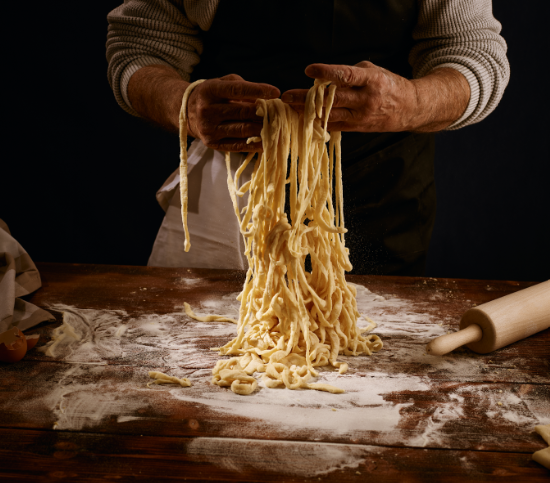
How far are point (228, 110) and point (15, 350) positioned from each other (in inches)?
29.7

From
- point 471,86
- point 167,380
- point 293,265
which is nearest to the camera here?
point 167,380

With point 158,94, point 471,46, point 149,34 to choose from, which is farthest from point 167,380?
point 471,46

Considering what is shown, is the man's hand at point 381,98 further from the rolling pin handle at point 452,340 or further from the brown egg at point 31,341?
the brown egg at point 31,341

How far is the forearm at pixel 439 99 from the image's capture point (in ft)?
4.69

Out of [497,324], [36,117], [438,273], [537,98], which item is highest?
[537,98]

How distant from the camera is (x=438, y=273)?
3275 mm

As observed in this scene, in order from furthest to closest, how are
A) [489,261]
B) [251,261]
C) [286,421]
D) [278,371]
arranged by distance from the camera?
[489,261], [251,261], [278,371], [286,421]

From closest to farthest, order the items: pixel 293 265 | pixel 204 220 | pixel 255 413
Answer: pixel 255 413 → pixel 293 265 → pixel 204 220

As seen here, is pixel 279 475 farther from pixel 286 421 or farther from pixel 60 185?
pixel 60 185

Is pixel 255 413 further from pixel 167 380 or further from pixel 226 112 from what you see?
pixel 226 112

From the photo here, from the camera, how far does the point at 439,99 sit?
150 cm

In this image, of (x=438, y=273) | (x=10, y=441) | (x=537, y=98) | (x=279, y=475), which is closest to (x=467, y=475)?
(x=279, y=475)

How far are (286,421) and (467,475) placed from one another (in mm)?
338

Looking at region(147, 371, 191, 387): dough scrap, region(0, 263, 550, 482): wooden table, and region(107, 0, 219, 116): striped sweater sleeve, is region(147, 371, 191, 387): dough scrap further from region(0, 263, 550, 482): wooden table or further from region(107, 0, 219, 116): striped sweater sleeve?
region(107, 0, 219, 116): striped sweater sleeve
